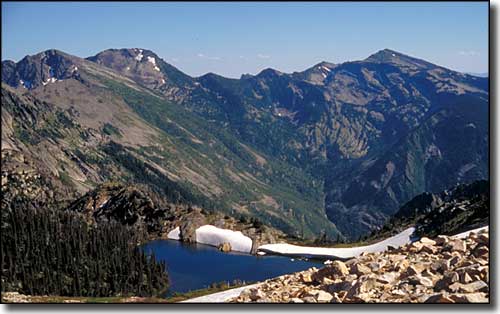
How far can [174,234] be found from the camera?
5330 inches

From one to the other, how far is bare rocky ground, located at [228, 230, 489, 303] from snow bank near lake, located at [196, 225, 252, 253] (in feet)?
304

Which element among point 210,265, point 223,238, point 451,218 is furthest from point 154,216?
point 451,218

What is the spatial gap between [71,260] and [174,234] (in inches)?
2187

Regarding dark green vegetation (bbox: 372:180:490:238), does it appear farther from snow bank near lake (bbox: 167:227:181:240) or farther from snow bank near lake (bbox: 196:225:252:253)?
snow bank near lake (bbox: 167:227:181:240)

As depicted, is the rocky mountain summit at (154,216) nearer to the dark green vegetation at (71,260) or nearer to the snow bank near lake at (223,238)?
the snow bank near lake at (223,238)

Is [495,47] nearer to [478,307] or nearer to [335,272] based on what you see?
[478,307]

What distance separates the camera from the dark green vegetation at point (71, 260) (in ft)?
244

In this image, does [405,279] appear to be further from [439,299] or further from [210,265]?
[210,265]

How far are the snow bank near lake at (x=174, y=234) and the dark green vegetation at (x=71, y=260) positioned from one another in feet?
132

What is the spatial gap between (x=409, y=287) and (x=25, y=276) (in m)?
60.8

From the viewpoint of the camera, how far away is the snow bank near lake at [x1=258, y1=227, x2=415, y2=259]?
112000mm

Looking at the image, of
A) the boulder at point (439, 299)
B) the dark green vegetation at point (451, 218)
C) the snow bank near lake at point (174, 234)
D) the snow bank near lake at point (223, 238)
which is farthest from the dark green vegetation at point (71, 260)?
the boulder at point (439, 299)

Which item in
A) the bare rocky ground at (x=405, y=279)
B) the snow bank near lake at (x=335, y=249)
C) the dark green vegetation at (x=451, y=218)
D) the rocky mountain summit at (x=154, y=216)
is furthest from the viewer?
the rocky mountain summit at (x=154, y=216)

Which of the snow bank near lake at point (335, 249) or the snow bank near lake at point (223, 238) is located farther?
the snow bank near lake at point (223, 238)
